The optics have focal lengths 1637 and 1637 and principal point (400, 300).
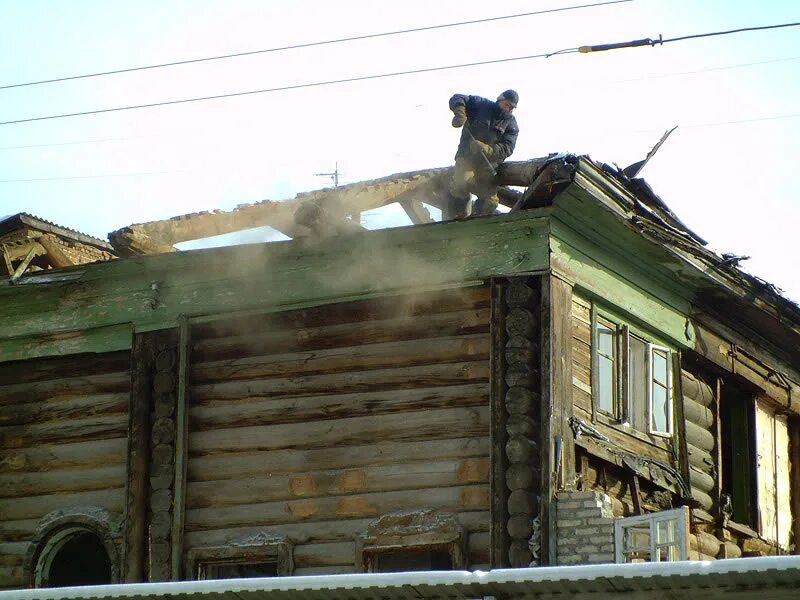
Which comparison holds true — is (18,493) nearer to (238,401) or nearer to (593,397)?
(238,401)

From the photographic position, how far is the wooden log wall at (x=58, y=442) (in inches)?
654

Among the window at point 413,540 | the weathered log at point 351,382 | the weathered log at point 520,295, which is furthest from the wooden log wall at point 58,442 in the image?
the weathered log at point 520,295

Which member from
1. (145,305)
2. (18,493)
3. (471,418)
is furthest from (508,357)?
(18,493)

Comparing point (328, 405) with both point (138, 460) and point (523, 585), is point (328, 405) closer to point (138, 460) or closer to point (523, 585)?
point (138, 460)

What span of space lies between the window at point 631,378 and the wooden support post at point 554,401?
2.47 ft

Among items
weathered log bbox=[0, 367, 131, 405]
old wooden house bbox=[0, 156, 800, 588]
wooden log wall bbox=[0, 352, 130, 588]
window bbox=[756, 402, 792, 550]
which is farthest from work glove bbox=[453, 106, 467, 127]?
window bbox=[756, 402, 792, 550]

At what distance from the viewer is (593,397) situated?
15492 mm

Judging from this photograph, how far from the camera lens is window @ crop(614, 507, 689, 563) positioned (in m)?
14.0

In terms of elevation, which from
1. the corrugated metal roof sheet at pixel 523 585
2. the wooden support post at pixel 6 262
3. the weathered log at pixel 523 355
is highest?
the wooden support post at pixel 6 262

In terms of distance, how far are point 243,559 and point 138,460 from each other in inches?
58.8

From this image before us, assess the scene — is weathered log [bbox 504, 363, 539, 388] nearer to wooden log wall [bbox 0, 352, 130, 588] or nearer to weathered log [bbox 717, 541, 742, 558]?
weathered log [bbox 717, 541, 742, 558]

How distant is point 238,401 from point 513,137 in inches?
154

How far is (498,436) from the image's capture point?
14.7 metres

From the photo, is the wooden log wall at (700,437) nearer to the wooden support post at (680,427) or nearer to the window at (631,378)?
the wooden support post at (680,427)
